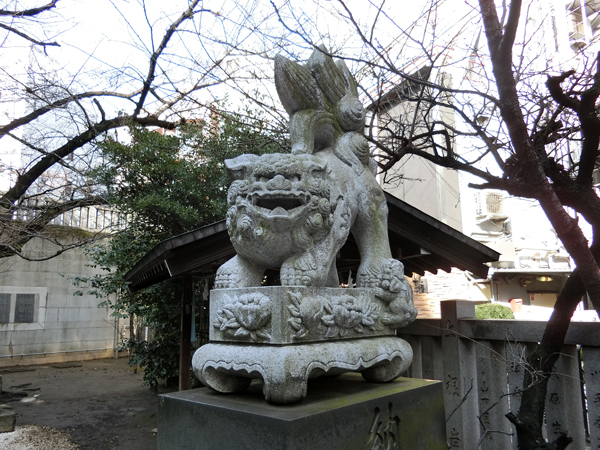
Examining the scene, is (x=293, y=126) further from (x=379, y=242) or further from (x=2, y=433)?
(x=2, y=433)

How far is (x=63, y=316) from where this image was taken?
44.9ft

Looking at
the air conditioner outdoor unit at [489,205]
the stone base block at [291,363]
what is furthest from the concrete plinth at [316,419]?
the air conditioner outdoor unit at [489,205]

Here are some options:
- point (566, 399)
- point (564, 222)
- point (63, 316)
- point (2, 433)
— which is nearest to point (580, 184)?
point (564, 222)

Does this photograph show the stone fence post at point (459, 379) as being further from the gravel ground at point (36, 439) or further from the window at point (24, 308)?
the window at point (24, 308)

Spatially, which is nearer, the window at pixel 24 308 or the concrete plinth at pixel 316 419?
the concrete plinth at pixel 316 419

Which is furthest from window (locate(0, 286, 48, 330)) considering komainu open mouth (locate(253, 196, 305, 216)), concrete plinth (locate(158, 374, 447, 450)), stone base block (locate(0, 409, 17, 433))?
komainu open mouth (locate(253, 196, 305, 216))

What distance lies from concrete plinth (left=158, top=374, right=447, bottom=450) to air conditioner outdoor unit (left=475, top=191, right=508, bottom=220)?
12506 millimetres

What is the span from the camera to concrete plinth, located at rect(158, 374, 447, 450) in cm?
199

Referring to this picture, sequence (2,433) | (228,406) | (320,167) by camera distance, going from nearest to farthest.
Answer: (228,406) < (320,167) < (2,433)

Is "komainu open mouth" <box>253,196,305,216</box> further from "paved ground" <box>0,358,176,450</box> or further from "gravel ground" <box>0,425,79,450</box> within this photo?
"gravel ground" <box>0,425,79,450</box>

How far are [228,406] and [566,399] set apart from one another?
301cm

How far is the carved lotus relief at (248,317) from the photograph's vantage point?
7.44ft

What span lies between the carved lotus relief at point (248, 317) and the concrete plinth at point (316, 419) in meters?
0.37

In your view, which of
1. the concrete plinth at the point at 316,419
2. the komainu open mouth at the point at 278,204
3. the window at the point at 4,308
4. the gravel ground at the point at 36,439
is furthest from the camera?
the window at the point at 4,308
